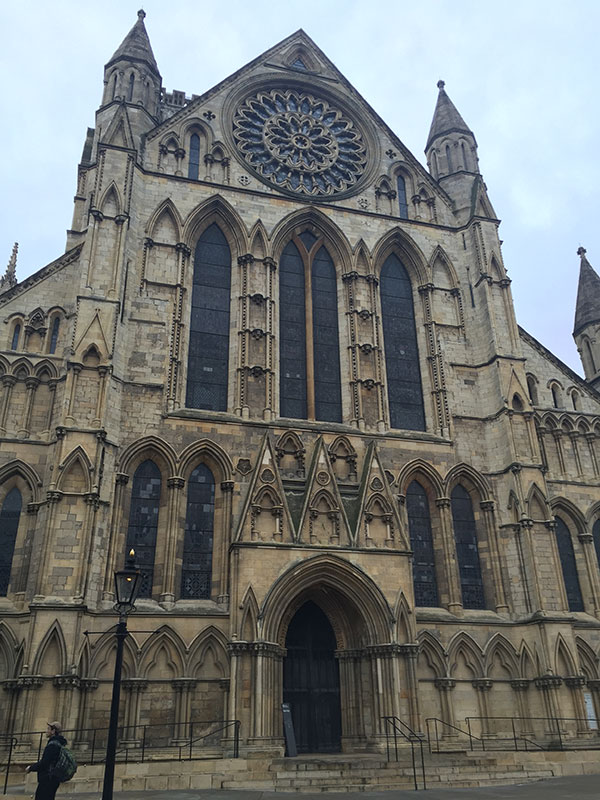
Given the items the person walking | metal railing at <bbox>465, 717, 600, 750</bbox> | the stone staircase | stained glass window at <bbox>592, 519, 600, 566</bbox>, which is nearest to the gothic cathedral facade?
metal railing at <bbox>465, 717, 600, 750</bbox>

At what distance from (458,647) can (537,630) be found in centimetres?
222

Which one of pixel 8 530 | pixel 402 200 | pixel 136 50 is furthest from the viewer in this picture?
pixel 402 200

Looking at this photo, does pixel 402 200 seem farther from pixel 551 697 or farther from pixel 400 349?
pixel 551 697

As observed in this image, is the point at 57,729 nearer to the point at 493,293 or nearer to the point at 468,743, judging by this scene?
the point at 468,743

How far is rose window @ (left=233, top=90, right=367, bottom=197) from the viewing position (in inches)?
982

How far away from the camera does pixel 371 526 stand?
18.5 metres

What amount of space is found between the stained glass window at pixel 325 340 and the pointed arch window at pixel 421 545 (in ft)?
11.0

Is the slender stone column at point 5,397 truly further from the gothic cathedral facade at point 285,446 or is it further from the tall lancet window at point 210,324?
the tall lancet window at point 210,324

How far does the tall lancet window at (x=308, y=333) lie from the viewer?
21.3m

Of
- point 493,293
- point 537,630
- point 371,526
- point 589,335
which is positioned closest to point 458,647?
point 537,630

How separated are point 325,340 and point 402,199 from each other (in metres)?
7.25

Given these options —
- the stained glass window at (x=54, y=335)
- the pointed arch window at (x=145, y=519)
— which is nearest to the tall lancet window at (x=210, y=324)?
the pointed arch window at (x=145, y=519)

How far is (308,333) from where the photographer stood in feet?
73.0

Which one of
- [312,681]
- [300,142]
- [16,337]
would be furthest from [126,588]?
[300,142]
